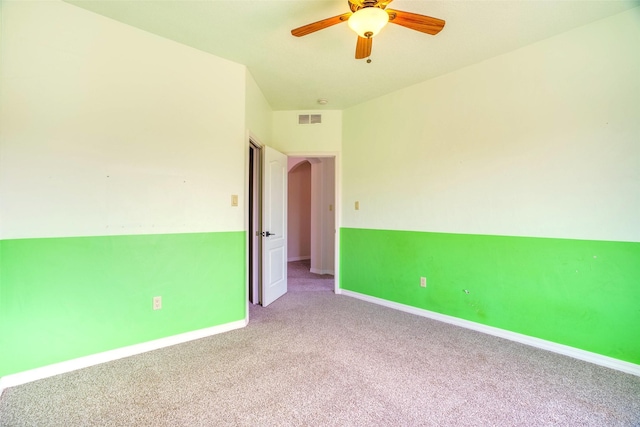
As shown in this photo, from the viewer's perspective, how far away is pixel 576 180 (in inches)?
90.2

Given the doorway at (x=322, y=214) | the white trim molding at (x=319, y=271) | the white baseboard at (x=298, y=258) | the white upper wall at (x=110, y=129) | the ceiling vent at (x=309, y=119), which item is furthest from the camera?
the white baseboard at (x=298, y=258)

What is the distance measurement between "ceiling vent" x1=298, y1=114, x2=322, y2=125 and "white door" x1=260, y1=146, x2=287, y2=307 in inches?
22.8

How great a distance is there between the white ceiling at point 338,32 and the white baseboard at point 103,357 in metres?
2.58

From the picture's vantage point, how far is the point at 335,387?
6.16 feet

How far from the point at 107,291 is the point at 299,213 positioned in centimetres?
507

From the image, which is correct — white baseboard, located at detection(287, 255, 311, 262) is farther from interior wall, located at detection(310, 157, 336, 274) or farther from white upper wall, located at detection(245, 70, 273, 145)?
white upper wall, located at detection(245, 70, 273, 145)

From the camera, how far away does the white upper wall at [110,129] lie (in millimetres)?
1886

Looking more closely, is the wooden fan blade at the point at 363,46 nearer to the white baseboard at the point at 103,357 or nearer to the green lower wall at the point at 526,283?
the green lower wall at the point at 526,283

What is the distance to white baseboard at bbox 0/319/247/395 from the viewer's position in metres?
1.89

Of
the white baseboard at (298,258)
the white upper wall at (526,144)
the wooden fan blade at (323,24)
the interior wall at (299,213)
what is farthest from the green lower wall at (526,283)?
the interior wall at (299,213)

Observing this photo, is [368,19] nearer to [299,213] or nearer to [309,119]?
[309,119]

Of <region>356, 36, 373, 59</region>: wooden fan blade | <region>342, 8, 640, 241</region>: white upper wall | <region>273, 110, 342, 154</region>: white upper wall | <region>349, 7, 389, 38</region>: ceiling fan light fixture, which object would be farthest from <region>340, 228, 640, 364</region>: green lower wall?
<region>349, 7, 389, 38</region>: ceiling fan light fixture

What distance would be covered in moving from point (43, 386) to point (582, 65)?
457 centimetres

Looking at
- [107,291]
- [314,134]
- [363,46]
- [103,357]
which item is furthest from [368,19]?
[103,357]
